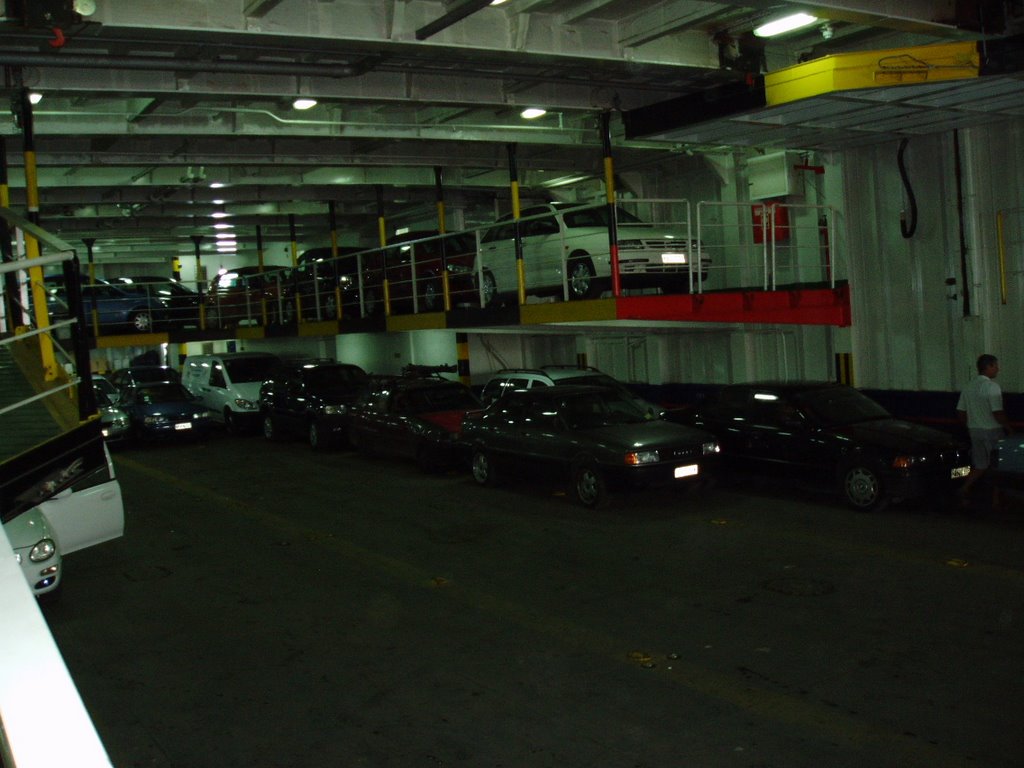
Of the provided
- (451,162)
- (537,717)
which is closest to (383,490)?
(451,162)

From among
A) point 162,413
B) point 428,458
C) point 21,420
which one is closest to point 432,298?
point 428,458

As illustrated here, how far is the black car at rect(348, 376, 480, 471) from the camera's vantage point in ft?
48.6

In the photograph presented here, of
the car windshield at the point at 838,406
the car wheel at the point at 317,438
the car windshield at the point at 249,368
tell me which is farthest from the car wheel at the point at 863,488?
the car windshield at the point at 249,368

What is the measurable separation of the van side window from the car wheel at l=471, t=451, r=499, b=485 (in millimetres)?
9976

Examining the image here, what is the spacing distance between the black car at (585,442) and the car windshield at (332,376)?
599 cm

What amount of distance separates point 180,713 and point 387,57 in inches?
304

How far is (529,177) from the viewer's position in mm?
22000

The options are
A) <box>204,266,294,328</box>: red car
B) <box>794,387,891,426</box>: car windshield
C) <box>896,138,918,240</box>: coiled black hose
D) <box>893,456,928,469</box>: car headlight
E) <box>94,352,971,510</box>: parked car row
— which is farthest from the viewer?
<box>204,266,294,328</box>: red car

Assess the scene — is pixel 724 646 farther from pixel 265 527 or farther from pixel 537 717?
pixel 265 527

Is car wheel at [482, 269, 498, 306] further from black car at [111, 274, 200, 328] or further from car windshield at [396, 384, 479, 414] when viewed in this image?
black car at [111, 274, 200, 328]

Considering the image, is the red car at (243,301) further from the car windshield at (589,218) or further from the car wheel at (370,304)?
the car windshield at (589,218)

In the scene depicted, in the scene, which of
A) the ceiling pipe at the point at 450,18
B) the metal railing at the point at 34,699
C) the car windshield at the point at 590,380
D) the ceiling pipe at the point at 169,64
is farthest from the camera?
the car windshield at the point at 590,380

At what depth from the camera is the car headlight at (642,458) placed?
11.3m

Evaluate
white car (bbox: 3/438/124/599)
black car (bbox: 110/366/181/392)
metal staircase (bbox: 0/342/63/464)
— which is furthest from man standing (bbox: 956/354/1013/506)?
black car (bbox: 110/366/181/392)
